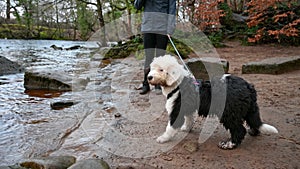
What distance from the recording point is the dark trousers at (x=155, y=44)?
4.46 m

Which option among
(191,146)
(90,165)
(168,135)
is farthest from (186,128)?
(90,165)

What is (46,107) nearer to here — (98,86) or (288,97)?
(98,86)

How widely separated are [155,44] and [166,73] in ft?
6.33

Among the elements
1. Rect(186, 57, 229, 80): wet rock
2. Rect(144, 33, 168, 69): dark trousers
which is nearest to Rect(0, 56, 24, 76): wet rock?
Rect(144, 33, 168, 69): dark trousers

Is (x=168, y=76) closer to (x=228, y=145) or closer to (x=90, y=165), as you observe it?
(x=228, y=145)

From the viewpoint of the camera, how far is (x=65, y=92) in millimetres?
5449

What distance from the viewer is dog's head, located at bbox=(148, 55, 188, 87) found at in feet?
9.02

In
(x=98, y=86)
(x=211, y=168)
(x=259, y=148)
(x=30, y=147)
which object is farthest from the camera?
(x=98, y=86)

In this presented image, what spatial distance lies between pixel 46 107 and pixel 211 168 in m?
3.20

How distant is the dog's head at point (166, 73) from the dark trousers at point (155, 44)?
1.70 metres

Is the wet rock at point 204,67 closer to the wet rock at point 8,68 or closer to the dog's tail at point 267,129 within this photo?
the dog's tail at point 267,129

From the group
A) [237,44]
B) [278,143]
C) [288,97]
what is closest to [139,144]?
[278,143]

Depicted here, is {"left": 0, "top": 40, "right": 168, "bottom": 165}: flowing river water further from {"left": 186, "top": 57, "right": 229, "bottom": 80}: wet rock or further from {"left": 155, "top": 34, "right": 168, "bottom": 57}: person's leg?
{"left": 186, "top": 57, "right": 229, "bottom": 80}: wet rock

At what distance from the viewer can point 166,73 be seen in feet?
9.05
